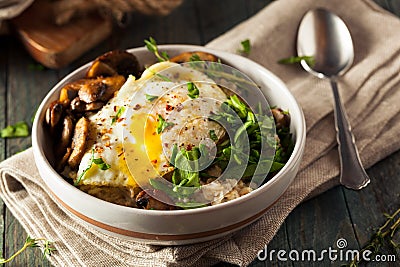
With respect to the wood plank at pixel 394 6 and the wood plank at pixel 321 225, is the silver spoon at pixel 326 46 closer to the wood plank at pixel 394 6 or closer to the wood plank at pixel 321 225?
the wood plank at pixel 321 225

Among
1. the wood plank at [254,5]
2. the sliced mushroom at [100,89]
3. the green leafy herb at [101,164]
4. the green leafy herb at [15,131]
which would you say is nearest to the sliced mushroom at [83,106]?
the sliced mushroom at [100,89]

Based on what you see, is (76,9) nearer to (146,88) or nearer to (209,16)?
(209,16)

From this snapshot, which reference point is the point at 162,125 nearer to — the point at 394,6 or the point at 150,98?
the point at 150,98

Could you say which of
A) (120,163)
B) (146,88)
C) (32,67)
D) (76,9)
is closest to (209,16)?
(76,9)

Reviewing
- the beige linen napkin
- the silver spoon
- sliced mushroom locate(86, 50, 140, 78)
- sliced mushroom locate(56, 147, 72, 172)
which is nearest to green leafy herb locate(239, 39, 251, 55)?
the beige linen napkin

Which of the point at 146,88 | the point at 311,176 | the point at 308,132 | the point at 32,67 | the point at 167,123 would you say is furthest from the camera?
the point at 32,67
